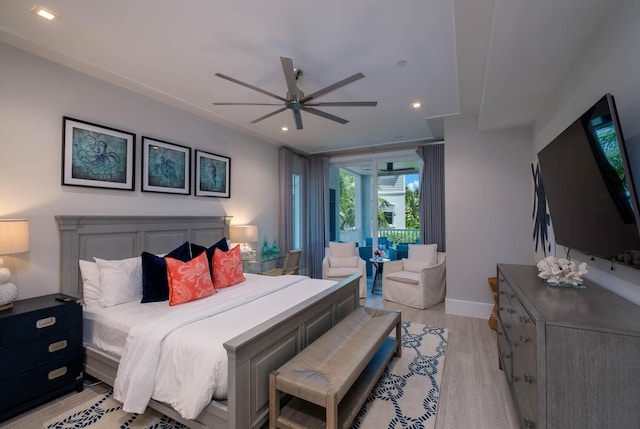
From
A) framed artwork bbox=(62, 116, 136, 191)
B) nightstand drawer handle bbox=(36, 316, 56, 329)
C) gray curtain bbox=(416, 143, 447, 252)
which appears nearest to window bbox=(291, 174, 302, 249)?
gray curtain bbox=(416, 143, 447, 252)

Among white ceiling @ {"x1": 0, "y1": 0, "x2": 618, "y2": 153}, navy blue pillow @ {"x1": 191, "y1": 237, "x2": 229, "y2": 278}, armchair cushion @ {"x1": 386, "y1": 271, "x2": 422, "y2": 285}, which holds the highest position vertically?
white ceiling @ {"x1": 0, "y1": 0, "x2": 618, "y2": 153}

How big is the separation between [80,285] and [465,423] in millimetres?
3455

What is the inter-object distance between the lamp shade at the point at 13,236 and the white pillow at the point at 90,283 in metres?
0.46

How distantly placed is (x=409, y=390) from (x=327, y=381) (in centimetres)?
110

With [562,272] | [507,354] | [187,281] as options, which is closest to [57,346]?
[187,281]

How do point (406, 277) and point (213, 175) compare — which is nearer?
point (213, 175)

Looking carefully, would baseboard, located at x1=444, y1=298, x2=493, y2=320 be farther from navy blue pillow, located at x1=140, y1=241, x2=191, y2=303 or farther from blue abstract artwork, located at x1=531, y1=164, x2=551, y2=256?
navy blue pillow, located at x1=140, y1=241, x2=191, y2=303

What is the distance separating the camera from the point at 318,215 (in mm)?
6301

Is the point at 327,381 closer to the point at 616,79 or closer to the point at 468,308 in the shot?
the point at 616,79

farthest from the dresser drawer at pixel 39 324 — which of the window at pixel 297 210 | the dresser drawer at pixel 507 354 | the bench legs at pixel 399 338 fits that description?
the window at pixel 297 210

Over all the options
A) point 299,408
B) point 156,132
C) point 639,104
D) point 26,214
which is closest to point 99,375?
point 26,214

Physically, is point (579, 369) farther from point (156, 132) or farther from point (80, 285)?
point (156, 132)

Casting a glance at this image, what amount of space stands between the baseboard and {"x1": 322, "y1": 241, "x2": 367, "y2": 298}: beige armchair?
1.33m

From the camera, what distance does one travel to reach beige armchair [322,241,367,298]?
4.99 meters
